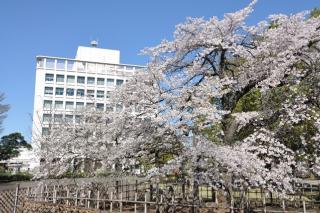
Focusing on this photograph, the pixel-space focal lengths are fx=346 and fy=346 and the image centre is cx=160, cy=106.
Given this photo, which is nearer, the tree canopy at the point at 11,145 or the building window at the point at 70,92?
the tree canopy at the point at 11,145

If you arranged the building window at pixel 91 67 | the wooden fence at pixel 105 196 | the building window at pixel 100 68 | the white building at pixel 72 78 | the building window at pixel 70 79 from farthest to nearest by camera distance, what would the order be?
1. the building window at pixel 100 68
2. the building window at pixel 91 67
3. the building window at pixel 70 79
4. the white building at pixel 72 78
5. the wooden fence at pixel 105 196

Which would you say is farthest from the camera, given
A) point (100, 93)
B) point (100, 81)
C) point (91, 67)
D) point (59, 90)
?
point (100, 81)

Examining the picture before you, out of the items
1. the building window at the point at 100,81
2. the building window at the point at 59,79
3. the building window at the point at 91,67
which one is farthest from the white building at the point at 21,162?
the building window at the point at 91,67

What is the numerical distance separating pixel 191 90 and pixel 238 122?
2000 mm

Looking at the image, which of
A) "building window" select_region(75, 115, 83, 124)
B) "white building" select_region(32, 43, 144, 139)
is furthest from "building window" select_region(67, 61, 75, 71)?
"building window" select_region(75, 115, 83, 124)

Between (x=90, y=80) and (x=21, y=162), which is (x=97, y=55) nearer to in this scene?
(x=90, y=80)

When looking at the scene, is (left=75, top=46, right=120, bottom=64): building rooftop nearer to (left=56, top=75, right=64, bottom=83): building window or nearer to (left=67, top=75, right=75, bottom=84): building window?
(left=67, top=75, right=75, bottom=84): building window

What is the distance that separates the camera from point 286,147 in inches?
432

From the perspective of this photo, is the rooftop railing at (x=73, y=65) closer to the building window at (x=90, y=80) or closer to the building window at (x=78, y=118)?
the building window at (x=90, y=80)

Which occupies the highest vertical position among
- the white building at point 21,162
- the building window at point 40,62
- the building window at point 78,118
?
the building window at point 40,62

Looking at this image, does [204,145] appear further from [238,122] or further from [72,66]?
[72,66]

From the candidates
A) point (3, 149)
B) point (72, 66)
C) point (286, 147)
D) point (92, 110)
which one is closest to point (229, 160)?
point (286, 147)

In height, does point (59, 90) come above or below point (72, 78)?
below

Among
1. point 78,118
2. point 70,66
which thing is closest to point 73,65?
point 70,66
